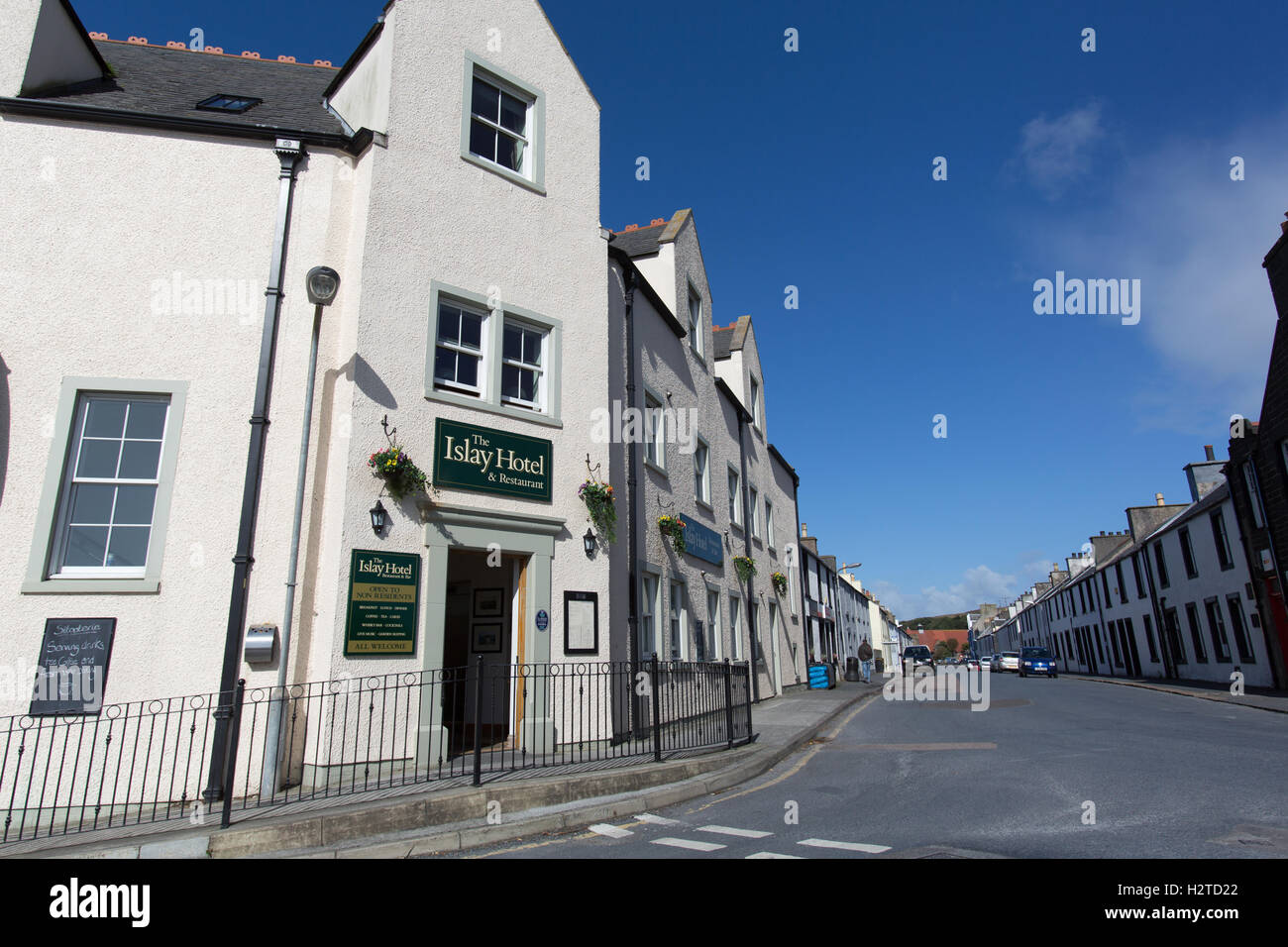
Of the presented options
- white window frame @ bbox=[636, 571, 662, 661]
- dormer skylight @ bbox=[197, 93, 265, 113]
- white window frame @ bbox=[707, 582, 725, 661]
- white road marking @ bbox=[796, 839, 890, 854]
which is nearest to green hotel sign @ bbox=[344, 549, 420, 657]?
white window frame @ bbox=[636, 571, 662, 661]

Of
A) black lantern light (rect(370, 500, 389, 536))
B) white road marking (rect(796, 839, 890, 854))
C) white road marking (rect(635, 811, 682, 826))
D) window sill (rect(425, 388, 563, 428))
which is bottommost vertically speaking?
white road marking (rect(635, 811, 682, 826))

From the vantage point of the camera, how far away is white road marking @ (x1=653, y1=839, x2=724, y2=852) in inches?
214

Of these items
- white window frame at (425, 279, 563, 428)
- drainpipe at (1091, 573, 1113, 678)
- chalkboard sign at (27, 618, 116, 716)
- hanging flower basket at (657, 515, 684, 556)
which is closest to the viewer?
chalkboard sign at (27, 618, 116, 716)

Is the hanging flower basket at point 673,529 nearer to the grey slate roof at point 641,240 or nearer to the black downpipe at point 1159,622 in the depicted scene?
the grey slate roof at point 641,240

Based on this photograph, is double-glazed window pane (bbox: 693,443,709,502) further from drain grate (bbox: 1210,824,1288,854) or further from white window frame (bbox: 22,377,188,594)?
drain grate (bbox: 1210,824,1288,854)

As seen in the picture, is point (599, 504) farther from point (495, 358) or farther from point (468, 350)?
point (468, 350)

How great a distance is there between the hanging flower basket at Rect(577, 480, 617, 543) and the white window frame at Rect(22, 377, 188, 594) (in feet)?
Result: 16.1

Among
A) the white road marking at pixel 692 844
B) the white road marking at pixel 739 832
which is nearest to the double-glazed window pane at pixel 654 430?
the white road marking at pixel 739 832

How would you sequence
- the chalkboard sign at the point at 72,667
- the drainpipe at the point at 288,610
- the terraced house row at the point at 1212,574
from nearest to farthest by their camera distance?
the chalkboard sign at the point at 72,667, the drainpipe at the point at 288,610, the terraced house row at the point at 1212,574

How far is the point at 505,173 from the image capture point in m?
10.6

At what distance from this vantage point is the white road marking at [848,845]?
204 inches

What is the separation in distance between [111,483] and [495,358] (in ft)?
15.1

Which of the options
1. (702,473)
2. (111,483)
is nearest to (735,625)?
(702,473)

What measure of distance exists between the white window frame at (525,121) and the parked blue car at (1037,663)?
3930 cm
